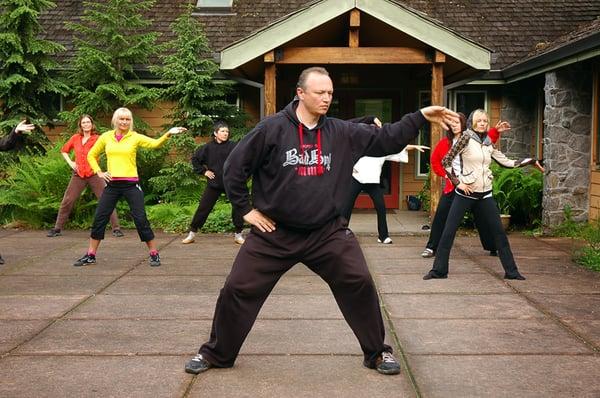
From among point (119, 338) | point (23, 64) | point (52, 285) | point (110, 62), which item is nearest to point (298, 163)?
point (119, 338)

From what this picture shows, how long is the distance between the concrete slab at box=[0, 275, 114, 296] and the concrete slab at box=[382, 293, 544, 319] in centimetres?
304

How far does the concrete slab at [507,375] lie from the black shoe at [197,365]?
1.34m

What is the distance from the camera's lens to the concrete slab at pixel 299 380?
4570 mm

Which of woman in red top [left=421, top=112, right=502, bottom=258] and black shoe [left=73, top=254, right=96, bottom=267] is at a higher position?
woman in red top [left=421, top=112, right=502, bottom=258]

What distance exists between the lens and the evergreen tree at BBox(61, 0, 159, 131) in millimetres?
14359

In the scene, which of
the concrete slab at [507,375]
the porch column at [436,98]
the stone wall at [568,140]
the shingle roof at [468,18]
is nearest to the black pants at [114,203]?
the concrete slab at [507,375]

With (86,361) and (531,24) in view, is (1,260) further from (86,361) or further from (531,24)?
(531,24)

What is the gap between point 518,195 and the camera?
42.4ft

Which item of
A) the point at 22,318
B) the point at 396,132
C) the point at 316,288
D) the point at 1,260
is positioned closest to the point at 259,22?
the point at 1,260

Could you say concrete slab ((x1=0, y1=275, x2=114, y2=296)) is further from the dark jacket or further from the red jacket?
the red jacket

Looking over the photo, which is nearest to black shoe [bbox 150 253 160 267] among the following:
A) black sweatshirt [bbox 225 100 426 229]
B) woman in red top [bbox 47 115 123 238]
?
woman in red top [bbox 47 115 123 238]

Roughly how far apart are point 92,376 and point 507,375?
2.61 meters

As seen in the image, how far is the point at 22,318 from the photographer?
6582mm

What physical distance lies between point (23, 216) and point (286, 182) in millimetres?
9929
